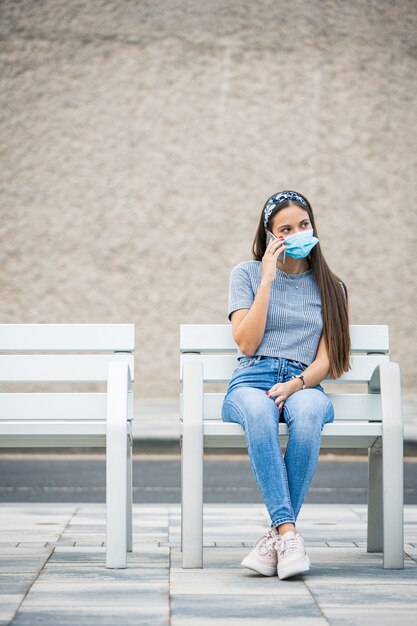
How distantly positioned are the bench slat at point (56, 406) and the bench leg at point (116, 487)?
35cm

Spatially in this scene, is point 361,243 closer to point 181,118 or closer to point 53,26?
point 181,118

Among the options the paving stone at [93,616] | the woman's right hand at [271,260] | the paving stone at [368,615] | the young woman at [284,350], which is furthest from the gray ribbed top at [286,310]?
the paving stone at [93,616]

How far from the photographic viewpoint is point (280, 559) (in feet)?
11.8

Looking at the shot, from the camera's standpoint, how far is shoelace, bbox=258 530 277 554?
12.0 ft

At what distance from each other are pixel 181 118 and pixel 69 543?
11.6 metres

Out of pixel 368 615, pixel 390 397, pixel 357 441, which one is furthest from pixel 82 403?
pixel 368 615

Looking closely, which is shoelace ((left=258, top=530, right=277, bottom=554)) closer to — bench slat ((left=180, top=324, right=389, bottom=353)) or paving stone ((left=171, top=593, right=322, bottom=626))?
paving stone ((left=171, top=593, right=322, bottom=626))

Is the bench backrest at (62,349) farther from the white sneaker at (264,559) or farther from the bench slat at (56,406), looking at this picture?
the white sneaker at (264,559)

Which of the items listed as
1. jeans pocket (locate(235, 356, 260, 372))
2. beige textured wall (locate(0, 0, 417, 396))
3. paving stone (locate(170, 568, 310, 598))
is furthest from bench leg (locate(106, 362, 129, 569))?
beige textured wall (locate(0, 0, 417, 396))

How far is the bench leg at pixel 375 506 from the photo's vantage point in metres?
4.25

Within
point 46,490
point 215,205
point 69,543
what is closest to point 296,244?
point 69,543

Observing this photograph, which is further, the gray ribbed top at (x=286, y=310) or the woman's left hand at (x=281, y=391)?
the gray ribbed top at (x=286, y=310)

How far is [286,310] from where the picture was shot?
4.21 metres

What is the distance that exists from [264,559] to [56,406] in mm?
1103
